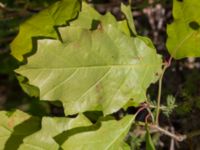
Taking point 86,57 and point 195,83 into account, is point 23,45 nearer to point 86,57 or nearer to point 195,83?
point 86,57

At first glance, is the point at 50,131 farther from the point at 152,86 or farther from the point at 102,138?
the point at 152,86

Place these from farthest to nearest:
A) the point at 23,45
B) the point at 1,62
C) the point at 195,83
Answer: the point at 1,62
the point at 195,83
the point at 23,45

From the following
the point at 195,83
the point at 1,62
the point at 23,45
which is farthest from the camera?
the point at 1,62

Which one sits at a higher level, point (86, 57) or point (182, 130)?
point (86, 57)

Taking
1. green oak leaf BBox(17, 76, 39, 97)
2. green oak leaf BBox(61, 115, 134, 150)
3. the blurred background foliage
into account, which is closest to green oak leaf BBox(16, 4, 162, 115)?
green oak leaf BBox(61, 115, 134, 150)

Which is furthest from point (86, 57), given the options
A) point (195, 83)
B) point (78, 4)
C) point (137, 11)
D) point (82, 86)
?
point (137, 11)

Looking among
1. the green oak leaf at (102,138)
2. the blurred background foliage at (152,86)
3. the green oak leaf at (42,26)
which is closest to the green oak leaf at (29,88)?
the green oak leaf at (42,26)
